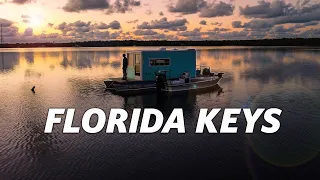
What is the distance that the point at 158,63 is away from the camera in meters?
34.5

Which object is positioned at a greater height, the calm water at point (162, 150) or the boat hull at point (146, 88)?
the boat hull at point (146, 88)

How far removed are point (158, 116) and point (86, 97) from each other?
9.80 meters

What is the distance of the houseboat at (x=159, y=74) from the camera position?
110 ft

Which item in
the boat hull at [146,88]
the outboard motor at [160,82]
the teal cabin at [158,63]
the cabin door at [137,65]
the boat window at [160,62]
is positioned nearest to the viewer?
the outboard motor at [160,82]

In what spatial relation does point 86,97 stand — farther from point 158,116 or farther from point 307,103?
point 307,103

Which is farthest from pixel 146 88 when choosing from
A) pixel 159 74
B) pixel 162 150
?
pixel 162 150

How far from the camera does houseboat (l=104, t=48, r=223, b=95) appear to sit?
110ft

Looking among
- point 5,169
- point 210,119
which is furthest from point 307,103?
point 5,169

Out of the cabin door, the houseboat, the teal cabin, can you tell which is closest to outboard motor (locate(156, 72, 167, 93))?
the houseboat

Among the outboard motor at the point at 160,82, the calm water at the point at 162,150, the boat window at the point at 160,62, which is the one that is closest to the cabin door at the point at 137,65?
the boat window at the point at 160,62

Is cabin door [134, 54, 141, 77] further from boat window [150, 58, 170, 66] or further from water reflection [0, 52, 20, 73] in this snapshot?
water reflection [0, 52, 20, 73]

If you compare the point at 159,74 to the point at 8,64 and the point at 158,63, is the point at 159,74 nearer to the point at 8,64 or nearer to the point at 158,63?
the point at 158,63

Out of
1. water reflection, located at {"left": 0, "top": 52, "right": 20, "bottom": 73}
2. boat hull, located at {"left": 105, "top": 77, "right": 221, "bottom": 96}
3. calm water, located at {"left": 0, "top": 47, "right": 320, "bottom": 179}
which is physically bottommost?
calm water, located at {"left": 0, "top": 47, "right": 320, "bottom": 179}

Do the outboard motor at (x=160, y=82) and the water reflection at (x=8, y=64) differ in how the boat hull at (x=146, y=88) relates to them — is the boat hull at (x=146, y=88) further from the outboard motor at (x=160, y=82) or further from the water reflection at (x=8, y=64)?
the water reflection at (x=8, y=64)
